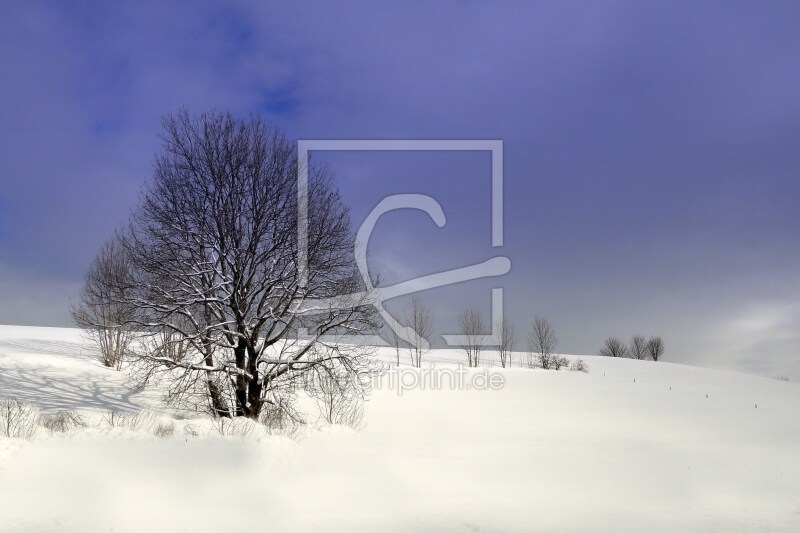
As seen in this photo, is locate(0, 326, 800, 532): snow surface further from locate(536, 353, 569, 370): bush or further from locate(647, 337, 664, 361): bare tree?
locate(647, 337, 664, 361): bare tree

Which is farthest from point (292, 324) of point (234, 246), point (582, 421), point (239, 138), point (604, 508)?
point (582, 421)

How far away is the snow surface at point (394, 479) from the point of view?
7.85 m

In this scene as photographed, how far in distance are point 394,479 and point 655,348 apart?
8486cm

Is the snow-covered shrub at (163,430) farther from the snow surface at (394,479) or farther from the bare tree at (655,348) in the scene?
Answer: the bare tree at (655,348)

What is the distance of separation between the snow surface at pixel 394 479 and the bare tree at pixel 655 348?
69510 mm

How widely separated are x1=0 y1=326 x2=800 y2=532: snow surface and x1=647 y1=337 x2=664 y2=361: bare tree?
69510mm

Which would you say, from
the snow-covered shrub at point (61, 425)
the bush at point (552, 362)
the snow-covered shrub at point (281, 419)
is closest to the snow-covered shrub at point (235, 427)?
the snow-covered shrub at point (281, 419)

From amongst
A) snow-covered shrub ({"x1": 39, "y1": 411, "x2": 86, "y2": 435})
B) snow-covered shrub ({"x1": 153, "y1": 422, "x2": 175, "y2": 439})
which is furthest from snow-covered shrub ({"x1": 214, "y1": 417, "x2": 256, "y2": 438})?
snow-covered shrub ({"x1": 39, "y1": 411, "x2": 86, "y2": 435})

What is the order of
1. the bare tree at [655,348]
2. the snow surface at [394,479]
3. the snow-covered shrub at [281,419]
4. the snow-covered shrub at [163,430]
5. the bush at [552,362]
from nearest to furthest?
1. the snow surface at [394,479]
2. the snow-covered shrub at [163,430]
3. the snow-covered shrub at [281,419]
4. the bush at [552,362]
5. the bare tree at [655,348]

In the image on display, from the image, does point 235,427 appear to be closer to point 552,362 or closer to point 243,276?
point 243,276

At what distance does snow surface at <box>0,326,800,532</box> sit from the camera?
7848mm

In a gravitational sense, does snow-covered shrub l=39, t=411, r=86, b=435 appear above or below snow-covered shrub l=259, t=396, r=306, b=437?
above

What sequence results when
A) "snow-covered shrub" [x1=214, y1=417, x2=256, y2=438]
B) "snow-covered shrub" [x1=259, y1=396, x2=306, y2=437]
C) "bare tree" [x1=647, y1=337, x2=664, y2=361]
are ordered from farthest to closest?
"bare tree" [x1=647, y1=337, x2=664, y2=361], "snow-covered shrub" [x1=259, y1=396, x2=306, y2=437], "snow-covered shrub" [x1=214, y1=417, x2=256, y2=438]

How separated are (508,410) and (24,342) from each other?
32406mm
